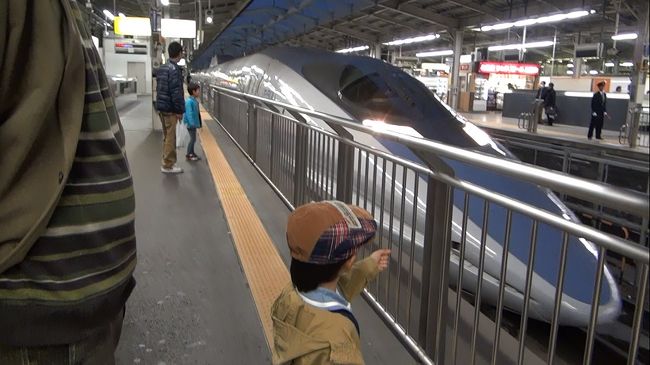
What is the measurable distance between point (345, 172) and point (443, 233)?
1.18 meters

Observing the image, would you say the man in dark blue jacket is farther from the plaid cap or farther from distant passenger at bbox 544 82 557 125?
distant passenger at bbox 544 82 557 125

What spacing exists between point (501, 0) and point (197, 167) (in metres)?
14.9

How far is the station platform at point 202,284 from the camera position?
7.41 ft

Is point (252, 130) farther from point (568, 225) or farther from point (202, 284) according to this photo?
point (568, 225)

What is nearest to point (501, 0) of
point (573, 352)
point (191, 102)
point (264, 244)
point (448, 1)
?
point (448, 1)

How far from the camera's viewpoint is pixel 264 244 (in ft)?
11.6

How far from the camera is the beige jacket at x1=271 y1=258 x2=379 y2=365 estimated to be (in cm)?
133

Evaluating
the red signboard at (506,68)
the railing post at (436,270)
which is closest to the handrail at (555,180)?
the railing post at (436,270)

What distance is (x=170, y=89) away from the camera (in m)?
5.79

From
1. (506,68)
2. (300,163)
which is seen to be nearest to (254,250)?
(300,163)

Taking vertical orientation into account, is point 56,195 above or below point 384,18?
below

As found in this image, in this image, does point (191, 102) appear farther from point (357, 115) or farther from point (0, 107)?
point (0, 107)

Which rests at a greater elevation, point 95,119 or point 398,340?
point 95,119

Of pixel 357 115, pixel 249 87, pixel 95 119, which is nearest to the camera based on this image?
pixel 95 119
